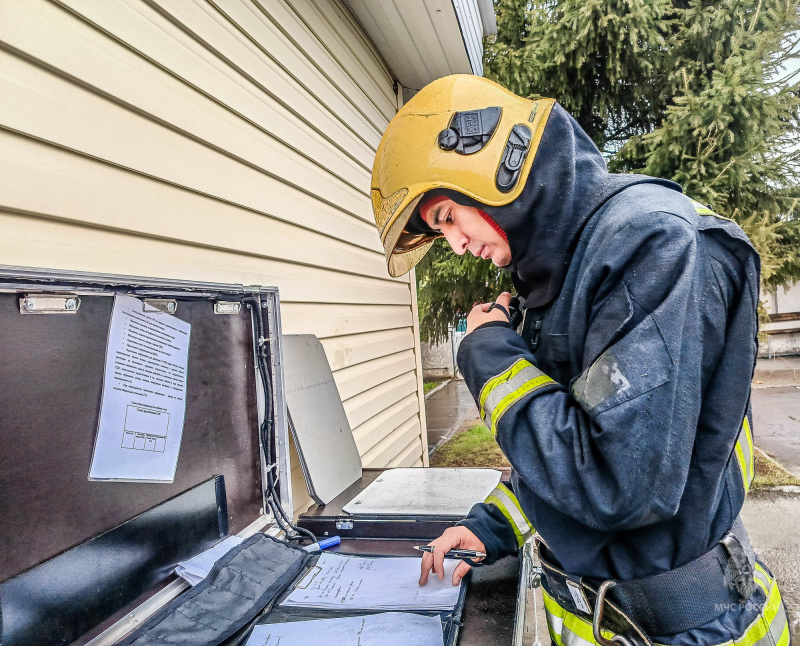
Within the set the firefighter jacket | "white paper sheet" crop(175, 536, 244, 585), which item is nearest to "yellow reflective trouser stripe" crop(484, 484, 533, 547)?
the firefighter jacket

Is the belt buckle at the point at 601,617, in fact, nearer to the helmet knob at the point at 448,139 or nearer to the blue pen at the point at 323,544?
the blue pen at the point at 323,544

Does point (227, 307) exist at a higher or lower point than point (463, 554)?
higher

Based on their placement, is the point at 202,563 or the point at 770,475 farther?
the point at 770,475

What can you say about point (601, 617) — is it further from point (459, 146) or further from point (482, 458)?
point (482, 458)

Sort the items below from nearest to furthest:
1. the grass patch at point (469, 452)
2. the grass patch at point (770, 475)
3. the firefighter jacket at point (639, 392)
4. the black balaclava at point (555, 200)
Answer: the firefighter jacket at point (639, 392)
the black balaclava at point (555, 200)
the grass patch at point (770, 475)
the grass patch at point (469, 452)

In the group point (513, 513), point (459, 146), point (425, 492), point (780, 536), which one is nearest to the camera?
point (459, 146)

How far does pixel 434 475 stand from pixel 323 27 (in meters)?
2.74

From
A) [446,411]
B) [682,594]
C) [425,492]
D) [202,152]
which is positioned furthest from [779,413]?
[202,152]

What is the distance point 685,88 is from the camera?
548cm

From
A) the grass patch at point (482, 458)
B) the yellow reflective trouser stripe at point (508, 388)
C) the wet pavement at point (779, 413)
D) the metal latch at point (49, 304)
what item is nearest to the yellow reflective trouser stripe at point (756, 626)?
the yellow reflective trouser stripe at point (508, 388)

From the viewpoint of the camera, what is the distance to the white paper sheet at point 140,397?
1.06 metres

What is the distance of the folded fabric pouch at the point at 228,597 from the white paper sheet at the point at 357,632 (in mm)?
73

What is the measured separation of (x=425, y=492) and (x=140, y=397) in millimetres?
974

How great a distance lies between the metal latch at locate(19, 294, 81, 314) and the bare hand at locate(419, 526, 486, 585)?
3.02ft
